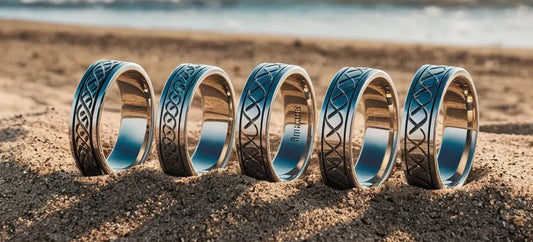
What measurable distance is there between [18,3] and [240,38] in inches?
559

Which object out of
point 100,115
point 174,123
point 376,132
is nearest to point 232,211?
point 174,123

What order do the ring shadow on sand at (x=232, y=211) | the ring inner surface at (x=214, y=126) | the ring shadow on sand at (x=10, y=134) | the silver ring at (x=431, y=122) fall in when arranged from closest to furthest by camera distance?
the ring shadow on sand at (x=232, y=211) → the silver ring at (x=431, y=122) → the ring inner surface at (x=214, y=126) → the ring shadow on sand at (x=10, y=134)

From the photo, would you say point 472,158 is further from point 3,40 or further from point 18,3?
point 18,3

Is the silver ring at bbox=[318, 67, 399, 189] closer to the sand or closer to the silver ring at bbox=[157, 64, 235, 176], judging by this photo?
the sand

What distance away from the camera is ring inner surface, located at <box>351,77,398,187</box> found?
4961 mm

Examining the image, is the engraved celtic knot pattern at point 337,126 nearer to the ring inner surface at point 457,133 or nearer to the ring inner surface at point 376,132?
the ring inner surface at point 376,132

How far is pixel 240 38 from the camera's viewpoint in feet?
51.9

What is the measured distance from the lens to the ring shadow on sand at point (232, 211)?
4.14 m

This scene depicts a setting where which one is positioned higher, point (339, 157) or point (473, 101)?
point (473, 101)

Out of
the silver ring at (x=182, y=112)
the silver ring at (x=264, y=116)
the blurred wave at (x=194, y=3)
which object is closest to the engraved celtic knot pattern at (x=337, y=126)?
the silver ring at (x=264, y=116)

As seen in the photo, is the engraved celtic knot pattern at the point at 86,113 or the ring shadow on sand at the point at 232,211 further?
the engraved celtic knot pattern at the point at 86,113

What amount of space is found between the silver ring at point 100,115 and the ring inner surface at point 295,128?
108 centimetres

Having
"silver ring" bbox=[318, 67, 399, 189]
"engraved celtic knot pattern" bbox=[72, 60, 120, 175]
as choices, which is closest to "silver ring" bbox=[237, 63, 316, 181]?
"silver ring" bbox=[318, 67, 399, 189]

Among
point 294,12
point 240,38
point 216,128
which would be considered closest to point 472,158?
point 216,128
